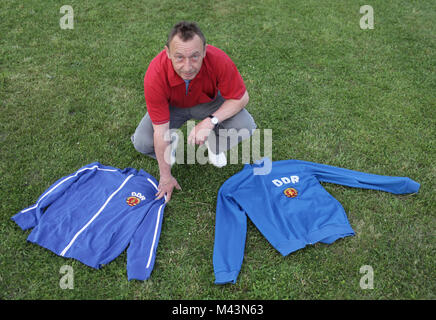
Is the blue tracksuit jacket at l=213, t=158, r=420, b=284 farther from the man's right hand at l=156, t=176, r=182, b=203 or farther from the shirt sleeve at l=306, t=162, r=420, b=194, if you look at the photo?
the man's right hand at l=156, t=176, r=182, b=203

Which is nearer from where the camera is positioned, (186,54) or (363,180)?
(186,54)

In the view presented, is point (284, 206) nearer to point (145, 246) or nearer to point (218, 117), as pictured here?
point (218, 117)

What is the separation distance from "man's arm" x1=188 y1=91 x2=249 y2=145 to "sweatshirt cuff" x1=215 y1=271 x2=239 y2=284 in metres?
1.05

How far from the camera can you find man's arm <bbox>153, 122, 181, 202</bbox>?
2781 mm

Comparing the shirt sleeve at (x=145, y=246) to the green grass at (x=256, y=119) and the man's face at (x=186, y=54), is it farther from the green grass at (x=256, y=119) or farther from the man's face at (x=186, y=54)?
the man's face at (x=186, y=54)

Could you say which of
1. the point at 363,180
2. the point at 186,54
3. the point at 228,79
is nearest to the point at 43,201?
the point at 186,54

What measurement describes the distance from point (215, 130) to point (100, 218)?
4.43ft

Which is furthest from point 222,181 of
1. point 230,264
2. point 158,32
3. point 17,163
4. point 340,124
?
point 158,32

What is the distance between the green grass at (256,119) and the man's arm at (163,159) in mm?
151

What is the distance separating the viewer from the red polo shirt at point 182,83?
2.67m

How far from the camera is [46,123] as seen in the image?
390cm

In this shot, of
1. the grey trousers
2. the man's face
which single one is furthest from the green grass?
the man's face

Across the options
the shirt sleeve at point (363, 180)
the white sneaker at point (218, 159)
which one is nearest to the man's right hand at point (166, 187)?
the white sneaker at point (218, 159)

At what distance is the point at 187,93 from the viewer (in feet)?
9.48
